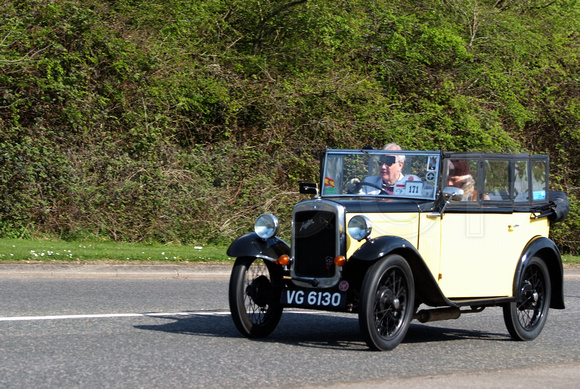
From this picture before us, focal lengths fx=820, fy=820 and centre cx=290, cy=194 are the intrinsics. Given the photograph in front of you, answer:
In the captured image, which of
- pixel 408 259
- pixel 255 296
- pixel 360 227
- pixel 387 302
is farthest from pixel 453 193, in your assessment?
pixel 255 296

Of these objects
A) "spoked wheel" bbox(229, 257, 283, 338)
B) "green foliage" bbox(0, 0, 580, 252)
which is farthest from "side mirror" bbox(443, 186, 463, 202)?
"green foliage" bbox(0, 0, 580, 252)

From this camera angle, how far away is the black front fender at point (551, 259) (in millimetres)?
8445

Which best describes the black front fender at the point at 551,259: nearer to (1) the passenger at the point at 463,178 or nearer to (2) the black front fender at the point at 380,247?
(1) the passenger at the point at 463,178

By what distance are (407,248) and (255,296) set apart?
1.50 m

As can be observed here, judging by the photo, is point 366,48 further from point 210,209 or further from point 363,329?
point 363,329

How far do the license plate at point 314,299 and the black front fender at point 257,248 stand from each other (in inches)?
15.1

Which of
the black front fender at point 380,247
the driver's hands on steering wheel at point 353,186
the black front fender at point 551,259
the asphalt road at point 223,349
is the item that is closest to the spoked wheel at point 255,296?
the asphalt road at point 223,349

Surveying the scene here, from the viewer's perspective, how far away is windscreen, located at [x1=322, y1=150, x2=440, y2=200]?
8.14 meters

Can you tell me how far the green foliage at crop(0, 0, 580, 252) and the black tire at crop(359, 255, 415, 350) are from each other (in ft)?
37.6

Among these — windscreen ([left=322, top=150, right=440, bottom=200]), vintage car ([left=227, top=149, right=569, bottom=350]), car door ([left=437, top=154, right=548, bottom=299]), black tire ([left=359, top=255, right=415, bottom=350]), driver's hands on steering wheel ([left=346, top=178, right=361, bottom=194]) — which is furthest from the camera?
driver's hands on steering wheel ([left=346, top=178, right=361, bottom=194])

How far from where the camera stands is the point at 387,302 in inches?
284

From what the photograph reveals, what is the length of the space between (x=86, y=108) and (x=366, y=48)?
26.7 feet

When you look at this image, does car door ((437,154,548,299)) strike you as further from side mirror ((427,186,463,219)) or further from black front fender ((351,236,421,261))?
black front fender ((351,236,421,261))

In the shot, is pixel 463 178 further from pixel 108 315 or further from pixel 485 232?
pixel 108 315
